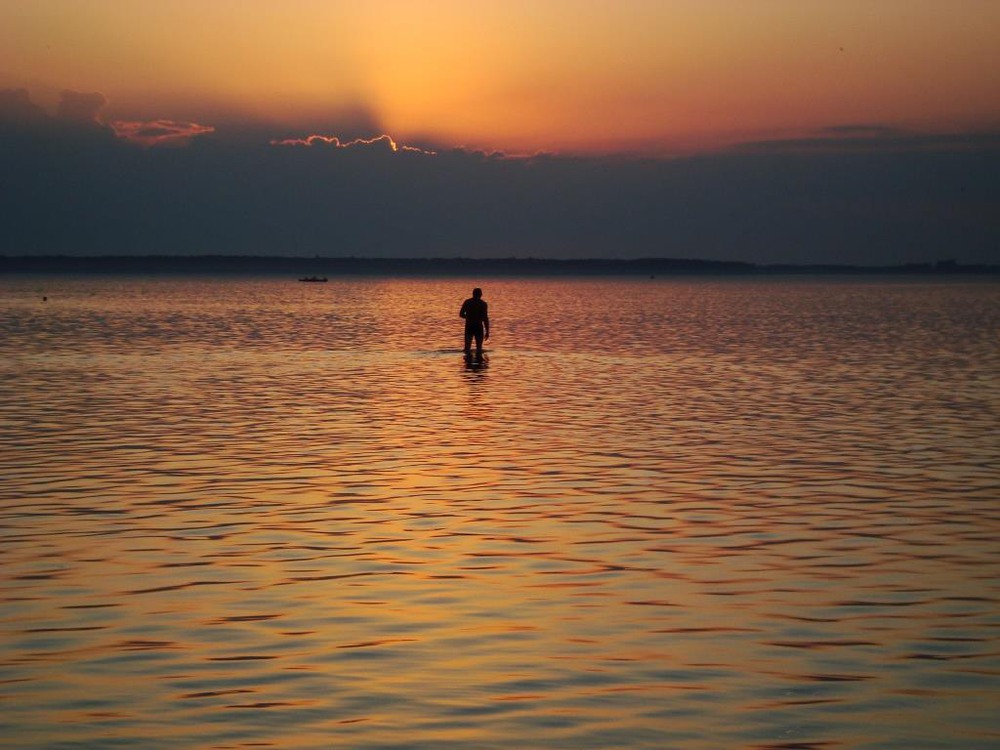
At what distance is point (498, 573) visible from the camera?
1306 centimetres

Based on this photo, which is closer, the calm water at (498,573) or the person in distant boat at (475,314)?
the calm water at (498,573)

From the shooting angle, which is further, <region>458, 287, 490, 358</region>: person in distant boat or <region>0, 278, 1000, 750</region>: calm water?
<region>458, 287, 490, 358</region>: person in distant boat

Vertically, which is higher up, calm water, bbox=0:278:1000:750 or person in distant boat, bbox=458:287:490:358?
person in distant boat, bbox=458:287:490:358

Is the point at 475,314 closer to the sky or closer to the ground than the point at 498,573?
closer to the sky

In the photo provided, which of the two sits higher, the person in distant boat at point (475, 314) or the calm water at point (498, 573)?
the person in distant boat at point (475, 314)

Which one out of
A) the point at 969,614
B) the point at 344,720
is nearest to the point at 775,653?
the point at 969,614

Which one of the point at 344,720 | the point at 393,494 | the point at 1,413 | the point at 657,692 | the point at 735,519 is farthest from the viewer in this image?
the point at 1,413

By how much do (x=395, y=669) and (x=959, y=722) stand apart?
150 inches

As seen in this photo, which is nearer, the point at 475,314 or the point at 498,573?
the point at 498,573

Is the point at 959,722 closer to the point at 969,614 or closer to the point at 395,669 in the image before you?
the point at 969,614

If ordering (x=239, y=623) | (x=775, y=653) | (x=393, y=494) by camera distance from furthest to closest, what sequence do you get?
(x=393, y=494) → (x=239, y=623) → (x=775, y=653)

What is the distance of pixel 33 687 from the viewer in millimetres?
9406

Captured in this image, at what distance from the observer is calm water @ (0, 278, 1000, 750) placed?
29.1 ft

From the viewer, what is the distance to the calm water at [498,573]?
8.87 metres
